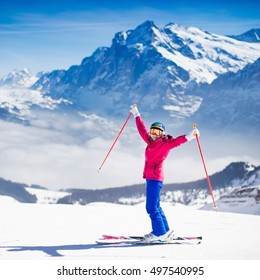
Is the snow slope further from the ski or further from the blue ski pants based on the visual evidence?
the blue ski pants

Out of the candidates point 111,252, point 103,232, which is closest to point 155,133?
point 111,252

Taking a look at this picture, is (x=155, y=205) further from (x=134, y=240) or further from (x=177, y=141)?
(x=177, y=141)

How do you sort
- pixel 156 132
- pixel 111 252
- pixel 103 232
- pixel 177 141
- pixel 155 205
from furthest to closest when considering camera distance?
pixel 103 232 < pixel 156 132 < pixel 155 205 < pixel 177 141 < pixel 111 252

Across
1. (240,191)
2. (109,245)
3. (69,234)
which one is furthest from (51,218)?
(240,191)

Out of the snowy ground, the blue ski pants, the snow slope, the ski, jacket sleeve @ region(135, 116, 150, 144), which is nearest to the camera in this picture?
the snowy ground

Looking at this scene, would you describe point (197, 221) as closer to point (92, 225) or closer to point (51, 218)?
point (92, 225)

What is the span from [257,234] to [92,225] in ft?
13.3

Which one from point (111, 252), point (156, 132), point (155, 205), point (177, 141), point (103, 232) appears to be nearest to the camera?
point (111, 252)

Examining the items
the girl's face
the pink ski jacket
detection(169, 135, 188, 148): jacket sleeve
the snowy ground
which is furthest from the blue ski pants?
the girl's face

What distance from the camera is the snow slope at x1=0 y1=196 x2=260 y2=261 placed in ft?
22.0

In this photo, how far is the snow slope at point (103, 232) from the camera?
6.70 metres

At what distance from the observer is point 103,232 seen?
9.41 meters

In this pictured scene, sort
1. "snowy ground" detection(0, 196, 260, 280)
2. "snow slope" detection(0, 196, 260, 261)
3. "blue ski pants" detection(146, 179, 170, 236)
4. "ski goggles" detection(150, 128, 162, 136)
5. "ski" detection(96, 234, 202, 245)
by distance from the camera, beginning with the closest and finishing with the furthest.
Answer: "snowy ground" detection(0, 196, 260, 280)
"snow slope" detection(0, 196, 260, 261)
"ski" detection(96, 234, 202, 245)
"blue ski pants" detection(146, 179, 170, 236)
"ski goggles" detection(150, 128, 162, 136)

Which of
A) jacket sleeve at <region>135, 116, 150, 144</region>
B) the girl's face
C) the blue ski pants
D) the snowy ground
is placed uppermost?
jacket sleeve at <region>135, 116, 150, 144</region>
